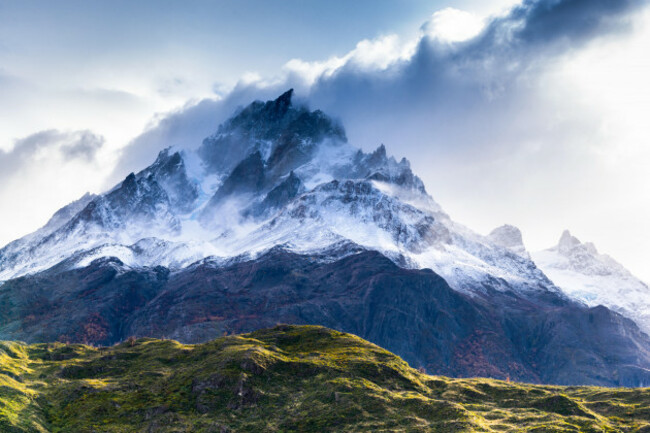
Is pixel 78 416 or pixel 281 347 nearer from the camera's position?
pixel 78 416

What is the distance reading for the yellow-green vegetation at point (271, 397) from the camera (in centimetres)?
11900

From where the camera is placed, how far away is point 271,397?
131 metres

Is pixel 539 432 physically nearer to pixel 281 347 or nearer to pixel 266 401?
pixel 266 401

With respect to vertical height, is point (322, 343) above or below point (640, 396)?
above

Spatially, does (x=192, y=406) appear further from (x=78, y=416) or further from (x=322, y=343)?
(x=322, y=343)

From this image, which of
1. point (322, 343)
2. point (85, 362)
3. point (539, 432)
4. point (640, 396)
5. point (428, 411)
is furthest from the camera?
point (322, 343)

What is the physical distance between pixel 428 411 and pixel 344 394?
1772 cm

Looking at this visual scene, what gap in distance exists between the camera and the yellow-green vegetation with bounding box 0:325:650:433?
119 m

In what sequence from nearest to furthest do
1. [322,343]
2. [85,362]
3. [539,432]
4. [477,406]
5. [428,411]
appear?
[539,432]
[428,411]
[477,406]
[85,362]
[322,343]

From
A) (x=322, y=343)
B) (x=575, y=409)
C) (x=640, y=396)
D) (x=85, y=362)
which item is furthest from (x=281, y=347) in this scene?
(x=640, y=396)

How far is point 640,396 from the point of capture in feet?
475

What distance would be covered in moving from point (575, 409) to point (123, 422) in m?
94.0

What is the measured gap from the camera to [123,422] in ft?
404

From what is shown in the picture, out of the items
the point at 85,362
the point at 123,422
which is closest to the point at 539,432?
the point at 123,422
